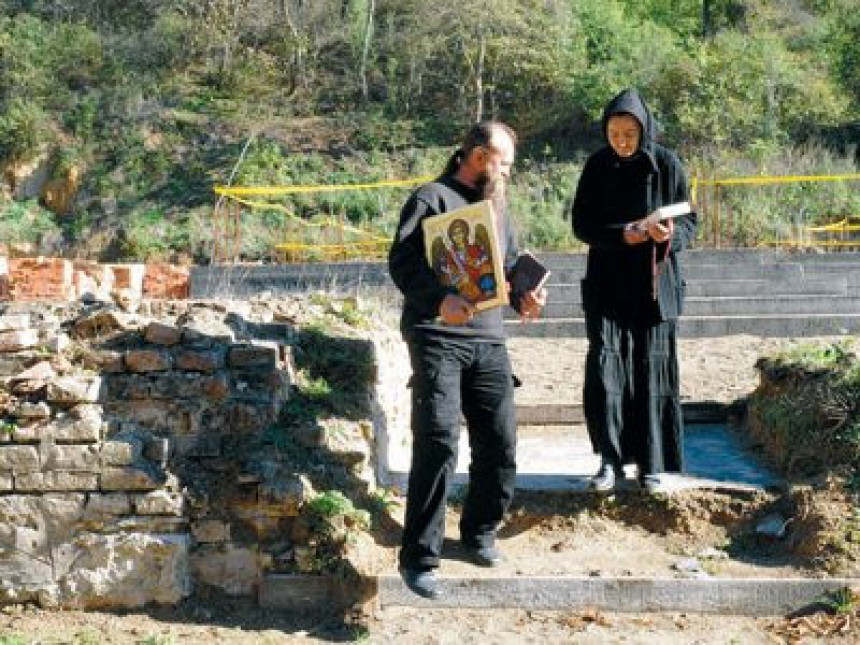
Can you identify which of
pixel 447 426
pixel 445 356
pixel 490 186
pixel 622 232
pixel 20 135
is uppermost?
pixel 20 135

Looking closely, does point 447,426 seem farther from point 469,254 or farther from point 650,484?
point 650,484

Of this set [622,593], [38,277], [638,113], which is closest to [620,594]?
[622,593]

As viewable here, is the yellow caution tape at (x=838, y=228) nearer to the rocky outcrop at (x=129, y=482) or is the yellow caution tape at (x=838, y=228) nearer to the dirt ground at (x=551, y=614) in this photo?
the dirt ground at (x=551, y=614)

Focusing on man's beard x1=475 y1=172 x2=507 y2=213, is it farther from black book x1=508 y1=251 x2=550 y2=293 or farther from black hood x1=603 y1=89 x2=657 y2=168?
black hood x1=603 y1=89 x2=657 y2=168

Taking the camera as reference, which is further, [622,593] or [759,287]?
[759,287]

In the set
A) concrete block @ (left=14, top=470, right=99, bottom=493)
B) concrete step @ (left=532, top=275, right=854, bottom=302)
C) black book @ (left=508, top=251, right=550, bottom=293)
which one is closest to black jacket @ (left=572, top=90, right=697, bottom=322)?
black book @ (left=508, top=251, right=550, bottom=293)

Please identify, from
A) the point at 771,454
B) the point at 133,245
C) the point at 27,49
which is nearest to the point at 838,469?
the point at 771,454

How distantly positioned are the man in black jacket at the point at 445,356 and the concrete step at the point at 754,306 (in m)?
6.80

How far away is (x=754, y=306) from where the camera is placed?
11.5 metres

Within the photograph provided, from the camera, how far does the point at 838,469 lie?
5.18 m

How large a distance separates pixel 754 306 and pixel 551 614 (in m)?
7.70

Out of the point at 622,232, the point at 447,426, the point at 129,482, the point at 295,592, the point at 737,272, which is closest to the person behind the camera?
the point at 447,426

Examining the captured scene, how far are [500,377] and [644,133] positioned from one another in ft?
4.37

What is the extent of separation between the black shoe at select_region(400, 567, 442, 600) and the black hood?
85.3 inches
